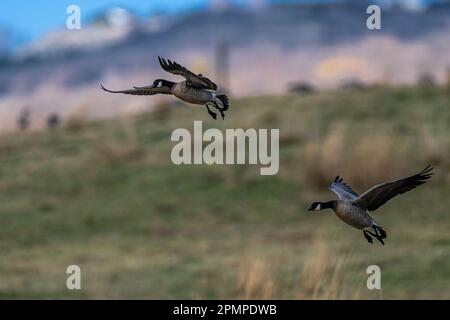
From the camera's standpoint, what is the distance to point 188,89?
9.99ft

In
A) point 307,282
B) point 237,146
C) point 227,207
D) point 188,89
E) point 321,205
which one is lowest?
point 307,282

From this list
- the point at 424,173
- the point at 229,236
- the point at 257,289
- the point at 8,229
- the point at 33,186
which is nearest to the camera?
the point at 424,173

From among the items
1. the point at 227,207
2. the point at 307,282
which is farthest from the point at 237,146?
the point at 227,207

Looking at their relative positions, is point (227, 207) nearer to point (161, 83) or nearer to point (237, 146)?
point (237, 146)

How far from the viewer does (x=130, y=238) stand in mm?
19219

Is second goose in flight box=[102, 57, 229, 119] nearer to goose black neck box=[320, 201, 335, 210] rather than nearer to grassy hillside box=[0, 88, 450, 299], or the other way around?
goose black neck box=[320, 201, 335, 210]

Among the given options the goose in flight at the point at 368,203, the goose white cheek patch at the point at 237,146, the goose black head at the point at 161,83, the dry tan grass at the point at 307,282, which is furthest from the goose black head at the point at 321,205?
the dry tan grass at the point at 307,282

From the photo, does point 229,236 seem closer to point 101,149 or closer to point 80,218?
point 80,218

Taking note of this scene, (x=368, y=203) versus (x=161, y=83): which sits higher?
(x=161, y=83)

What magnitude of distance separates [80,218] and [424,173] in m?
18.5

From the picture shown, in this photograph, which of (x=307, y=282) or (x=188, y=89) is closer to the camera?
(x=188, y=89)

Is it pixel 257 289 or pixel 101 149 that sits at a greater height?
pixel 101 149

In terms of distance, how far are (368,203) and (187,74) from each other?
0.60 m
